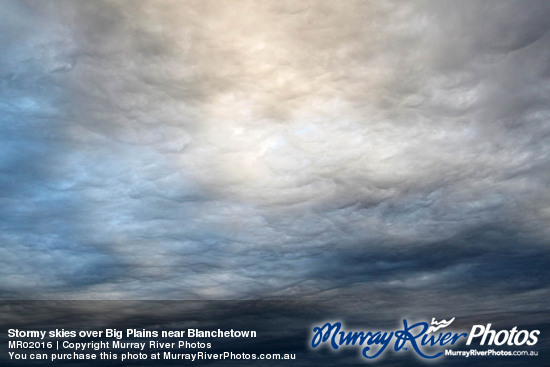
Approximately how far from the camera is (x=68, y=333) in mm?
72312

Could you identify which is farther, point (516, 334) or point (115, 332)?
point (115, 332)

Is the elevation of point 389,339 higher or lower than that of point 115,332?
lower

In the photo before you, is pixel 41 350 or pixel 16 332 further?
pixel 16 332

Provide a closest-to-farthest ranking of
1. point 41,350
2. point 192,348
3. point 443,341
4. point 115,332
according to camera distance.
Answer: point 443,341
point 41,350
point 115,332
point 192,348

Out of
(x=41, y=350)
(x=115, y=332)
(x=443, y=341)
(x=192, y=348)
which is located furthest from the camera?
(x=192, y=348)

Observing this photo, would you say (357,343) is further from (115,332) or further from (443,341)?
(115,332)

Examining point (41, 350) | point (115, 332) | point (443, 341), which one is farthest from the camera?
point (115, 332)

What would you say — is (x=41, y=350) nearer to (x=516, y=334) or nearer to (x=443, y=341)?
(x=443, y=341)

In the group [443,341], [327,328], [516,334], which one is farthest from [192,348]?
[516,334]

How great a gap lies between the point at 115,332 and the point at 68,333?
12647 mm

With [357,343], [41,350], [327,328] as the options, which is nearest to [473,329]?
[357,343]

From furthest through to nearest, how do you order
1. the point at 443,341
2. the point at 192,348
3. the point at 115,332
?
the point at 192,348 → the point at 115,332 → the point at 443,341

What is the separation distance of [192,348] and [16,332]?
2618 cm

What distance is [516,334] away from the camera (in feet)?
181
